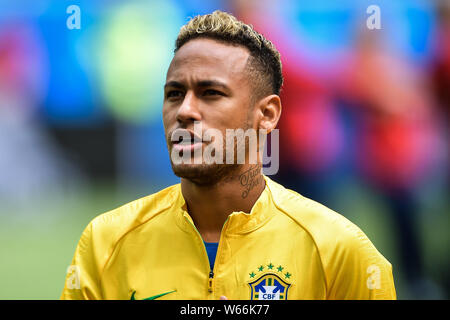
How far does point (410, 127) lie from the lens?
13.4 feet

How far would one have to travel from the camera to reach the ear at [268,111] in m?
2.31

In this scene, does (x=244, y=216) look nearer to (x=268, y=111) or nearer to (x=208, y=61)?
(x=268, y=111)

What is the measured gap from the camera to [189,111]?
2062 millimetres

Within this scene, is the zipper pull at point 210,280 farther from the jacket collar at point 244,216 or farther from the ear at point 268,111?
the ear at point 268,111

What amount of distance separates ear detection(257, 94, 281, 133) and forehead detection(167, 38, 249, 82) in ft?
0.68

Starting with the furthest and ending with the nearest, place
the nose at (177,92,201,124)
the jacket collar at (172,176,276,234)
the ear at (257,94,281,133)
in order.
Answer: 1. the ear at (257,94,281,133)
2. the jacket collar at (172,176,276,234)
3. the nose at (177,92,201,124)

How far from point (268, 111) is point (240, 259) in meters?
0.78

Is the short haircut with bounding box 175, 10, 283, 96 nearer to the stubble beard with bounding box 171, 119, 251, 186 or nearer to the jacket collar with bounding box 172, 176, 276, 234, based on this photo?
the stubble beard with bounding box 171, 119, 251, 186

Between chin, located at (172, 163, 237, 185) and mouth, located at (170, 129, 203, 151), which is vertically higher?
mouth, located at (170, 129, 203, 151)

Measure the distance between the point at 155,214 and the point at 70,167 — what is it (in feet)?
9.22

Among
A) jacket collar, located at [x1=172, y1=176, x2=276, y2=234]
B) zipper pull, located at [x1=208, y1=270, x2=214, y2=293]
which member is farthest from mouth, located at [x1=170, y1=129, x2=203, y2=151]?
zipper pull, located at [x1=208, y1=270, x2=214, y2=293]

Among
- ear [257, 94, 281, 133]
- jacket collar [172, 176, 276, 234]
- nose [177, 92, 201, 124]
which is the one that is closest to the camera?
nose [177, 92, 201, 124]

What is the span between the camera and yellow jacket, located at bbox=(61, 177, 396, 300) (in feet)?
6.82
